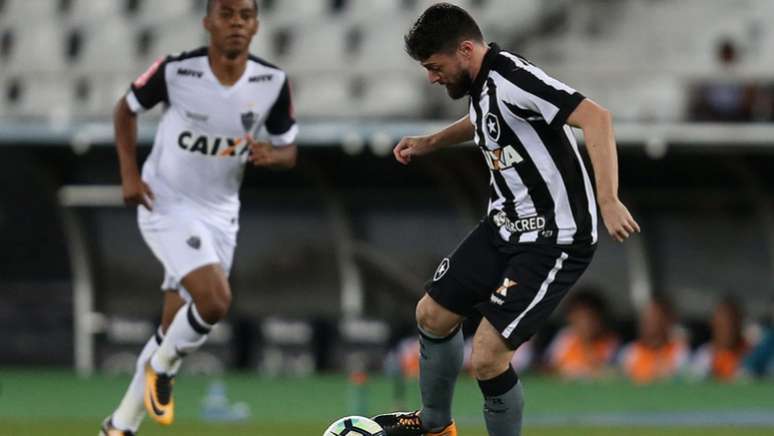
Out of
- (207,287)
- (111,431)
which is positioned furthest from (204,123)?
(111,431)

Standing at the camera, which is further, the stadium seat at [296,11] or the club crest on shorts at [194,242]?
the stadium seat at [296,11]

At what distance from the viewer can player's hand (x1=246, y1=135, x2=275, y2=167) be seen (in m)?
8.29

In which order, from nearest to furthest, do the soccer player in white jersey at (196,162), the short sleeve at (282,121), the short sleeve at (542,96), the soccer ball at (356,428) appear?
1. the short sleeve at (542,96)
2. the soccer ball at (356,428)
3. the soccer player in white jersey at (196,162)
4. the short sleeve at (282,121)

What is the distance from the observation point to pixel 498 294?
22.9 ft

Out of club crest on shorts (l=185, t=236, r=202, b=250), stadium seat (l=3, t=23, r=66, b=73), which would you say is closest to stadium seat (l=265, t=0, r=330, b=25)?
stadium seat (l=3, t=23, r=66, b=73)

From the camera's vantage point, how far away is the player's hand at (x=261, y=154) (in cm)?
829

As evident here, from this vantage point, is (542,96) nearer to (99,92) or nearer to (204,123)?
(204,123)

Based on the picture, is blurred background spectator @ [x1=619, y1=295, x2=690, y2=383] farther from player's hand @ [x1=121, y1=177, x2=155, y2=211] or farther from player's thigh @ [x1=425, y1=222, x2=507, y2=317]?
player's thigh @ [x1=425, y1=222, x2=507, y2=317]

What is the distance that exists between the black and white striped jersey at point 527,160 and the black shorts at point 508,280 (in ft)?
0.23

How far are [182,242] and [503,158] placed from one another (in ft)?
7.30

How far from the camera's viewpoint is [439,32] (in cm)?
691

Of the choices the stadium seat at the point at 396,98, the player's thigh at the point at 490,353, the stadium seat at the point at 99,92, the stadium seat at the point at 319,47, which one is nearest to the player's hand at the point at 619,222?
the player's thigh at the point at 490,353

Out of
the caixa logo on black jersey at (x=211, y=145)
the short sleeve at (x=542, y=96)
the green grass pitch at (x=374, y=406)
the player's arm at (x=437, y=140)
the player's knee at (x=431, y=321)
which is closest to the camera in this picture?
the short sleeve at (x=542, y=96)

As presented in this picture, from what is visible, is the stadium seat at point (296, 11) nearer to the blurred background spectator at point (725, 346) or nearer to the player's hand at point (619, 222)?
the blurred background spectator at point (725, 346)
